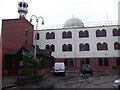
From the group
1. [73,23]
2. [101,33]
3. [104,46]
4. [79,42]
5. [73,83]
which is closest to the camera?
[73,83]

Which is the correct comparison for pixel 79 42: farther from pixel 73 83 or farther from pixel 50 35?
pixel 73 83

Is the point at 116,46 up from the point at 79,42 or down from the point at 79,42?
down

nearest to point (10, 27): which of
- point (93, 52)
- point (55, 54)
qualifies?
point (55, 54)

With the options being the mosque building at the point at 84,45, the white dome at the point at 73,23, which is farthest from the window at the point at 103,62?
the white dome at the point at 73,23

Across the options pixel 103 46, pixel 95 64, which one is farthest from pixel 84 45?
pixel 95 64

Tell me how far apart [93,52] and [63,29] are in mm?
10088

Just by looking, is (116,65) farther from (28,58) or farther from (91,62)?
(28,58)

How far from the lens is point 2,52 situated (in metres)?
23.5

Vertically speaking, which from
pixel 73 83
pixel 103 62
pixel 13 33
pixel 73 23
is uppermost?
pixel 73 23

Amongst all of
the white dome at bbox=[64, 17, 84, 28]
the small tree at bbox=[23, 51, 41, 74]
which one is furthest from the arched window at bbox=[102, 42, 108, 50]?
the small tree at bbox=[23, 51, 41, 74]

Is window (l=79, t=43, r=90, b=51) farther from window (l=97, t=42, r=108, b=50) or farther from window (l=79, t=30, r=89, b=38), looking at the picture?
window (l=97, t=42, r=108, b=50)

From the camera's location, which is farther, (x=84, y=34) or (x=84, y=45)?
(x=84, y=34)

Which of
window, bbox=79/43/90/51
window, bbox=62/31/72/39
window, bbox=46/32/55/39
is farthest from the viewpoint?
window, bbox=46/32/55/39

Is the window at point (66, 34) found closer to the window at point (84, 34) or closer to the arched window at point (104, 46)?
the window at point (84, 34)
